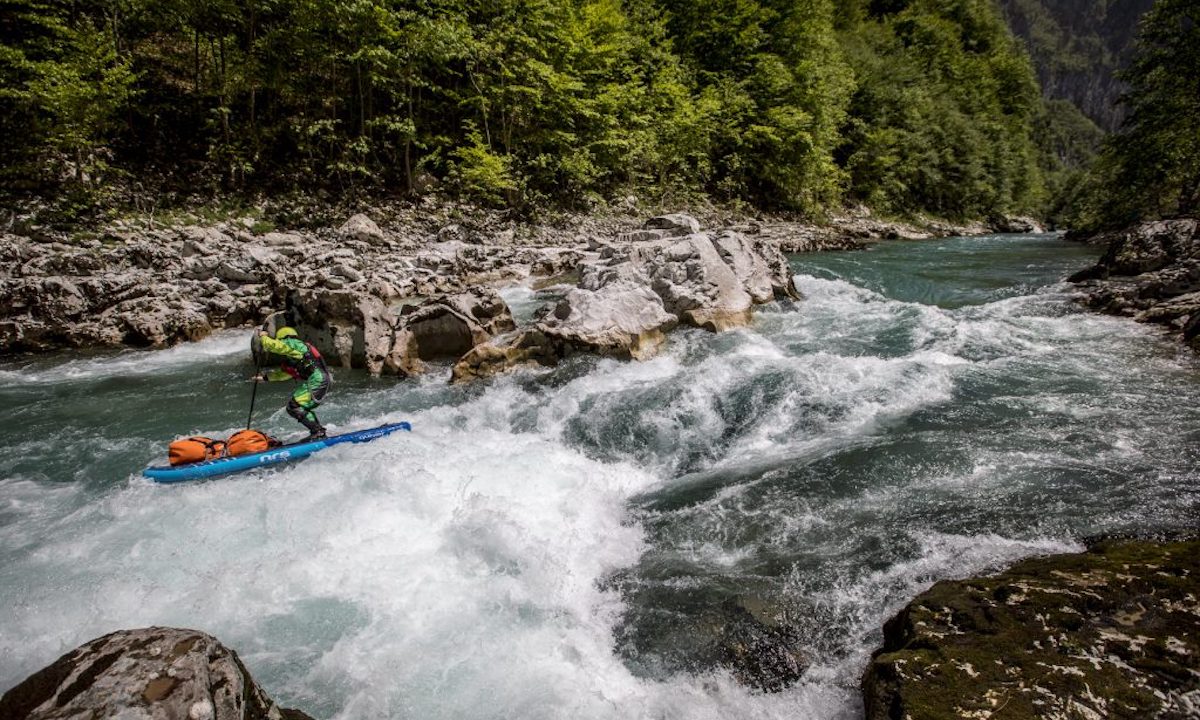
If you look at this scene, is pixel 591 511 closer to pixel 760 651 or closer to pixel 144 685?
pixel 760 651

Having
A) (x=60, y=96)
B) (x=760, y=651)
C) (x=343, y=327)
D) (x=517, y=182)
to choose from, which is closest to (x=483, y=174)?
(x=517, y=182)

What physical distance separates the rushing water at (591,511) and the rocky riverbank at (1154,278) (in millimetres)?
585

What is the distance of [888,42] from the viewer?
4091 centimetres

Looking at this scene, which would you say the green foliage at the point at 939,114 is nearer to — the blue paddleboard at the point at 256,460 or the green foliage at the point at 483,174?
the green foliage at the point at 483,174

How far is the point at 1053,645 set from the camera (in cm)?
237

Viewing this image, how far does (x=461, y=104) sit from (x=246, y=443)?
16226 mm

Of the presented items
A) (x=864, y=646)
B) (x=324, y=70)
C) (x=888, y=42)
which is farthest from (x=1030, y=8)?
(x=864, y=646)

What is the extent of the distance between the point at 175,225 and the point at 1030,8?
185 m

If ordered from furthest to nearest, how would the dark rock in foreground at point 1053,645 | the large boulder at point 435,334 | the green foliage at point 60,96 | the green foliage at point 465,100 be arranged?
the green foliage at point 465,100 < the green foliage at point 60,96 < the large boulder at point 435,334 < the dark rock in foreground at point 1053,645

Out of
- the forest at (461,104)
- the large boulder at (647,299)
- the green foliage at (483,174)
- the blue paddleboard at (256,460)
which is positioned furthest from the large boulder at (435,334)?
the forest at (461,104)

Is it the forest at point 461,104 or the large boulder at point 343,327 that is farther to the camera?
the forest at point 461,104

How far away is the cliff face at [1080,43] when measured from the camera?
387ft

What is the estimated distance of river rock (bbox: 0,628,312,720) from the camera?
6.11 ft

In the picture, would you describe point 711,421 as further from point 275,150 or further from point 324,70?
point 324,70
